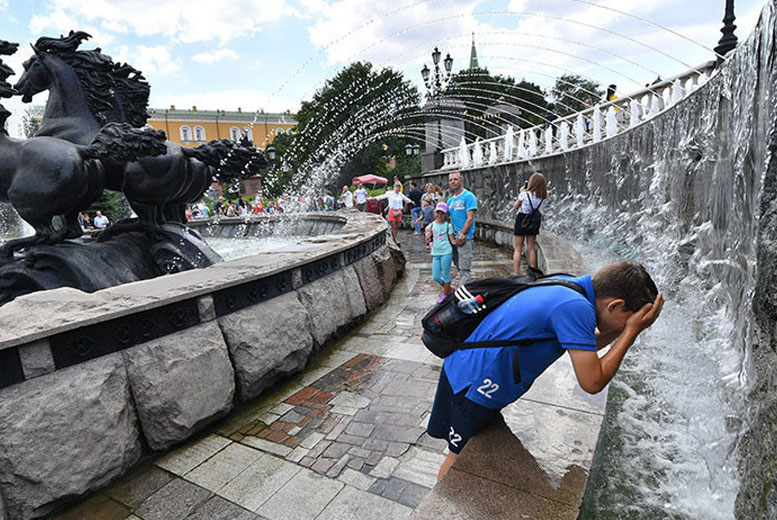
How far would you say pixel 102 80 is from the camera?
475 cm

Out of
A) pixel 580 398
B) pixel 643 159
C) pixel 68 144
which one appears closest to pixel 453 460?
pixel 580 398

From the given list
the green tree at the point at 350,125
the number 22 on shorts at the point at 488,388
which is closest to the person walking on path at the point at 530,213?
the number 22 on shorts at the point at 488,388

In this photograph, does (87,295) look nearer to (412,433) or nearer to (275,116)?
(412,433)

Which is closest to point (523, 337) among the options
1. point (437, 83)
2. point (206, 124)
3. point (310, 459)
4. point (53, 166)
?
point (310, 459)

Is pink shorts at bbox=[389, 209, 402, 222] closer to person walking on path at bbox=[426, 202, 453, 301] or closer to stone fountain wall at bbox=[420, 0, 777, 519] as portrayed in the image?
stone fountain wall at bbox=[420, 0, 777, 519]

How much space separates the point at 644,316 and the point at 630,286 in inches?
4.9

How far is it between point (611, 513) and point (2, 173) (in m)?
5.33

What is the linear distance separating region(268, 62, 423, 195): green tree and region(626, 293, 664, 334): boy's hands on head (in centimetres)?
2931

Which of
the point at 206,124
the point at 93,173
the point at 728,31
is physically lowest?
the point at 93,173

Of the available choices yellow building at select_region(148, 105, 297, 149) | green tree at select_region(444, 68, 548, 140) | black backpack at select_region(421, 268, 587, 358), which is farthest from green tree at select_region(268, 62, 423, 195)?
black backpack at select_region(421, 268, 587, 358)

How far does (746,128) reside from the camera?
273cm

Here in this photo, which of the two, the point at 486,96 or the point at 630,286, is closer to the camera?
the point at 630,286

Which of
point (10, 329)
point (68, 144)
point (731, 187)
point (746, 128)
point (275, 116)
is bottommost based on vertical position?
point (10, 329)

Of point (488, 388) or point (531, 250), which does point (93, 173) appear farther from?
point (531, 250)
